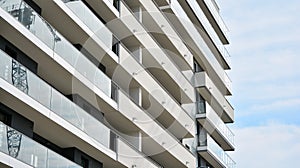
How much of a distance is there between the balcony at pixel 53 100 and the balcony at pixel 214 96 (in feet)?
43.9

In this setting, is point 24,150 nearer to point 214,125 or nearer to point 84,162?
point 84,162

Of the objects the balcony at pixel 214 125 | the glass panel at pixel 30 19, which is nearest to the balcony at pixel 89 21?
the glass panel at pixel 30 19

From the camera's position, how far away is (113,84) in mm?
27703

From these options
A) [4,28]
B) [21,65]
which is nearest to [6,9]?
[4,28]

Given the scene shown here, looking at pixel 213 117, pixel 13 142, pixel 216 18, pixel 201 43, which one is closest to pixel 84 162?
pixel 13 142

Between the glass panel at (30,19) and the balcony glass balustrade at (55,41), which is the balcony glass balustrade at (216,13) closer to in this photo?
the balcony glass balustrade at (55,41)

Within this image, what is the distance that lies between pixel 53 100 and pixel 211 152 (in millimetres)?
18998

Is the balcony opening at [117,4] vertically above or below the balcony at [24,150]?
above

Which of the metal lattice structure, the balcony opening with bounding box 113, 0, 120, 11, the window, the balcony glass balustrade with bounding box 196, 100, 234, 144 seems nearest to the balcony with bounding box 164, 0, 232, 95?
the balcony glass balustrade with bounding box 196, 100, 234, 144

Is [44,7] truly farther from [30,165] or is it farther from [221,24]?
[221,24]

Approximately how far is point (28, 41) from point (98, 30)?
6.04 metres

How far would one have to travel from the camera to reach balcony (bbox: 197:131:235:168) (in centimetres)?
3888

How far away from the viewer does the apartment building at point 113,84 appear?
67.5 ft

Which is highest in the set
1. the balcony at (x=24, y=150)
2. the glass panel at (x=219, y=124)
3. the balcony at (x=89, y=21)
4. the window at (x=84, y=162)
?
the glass panel at (x=219, y=124)
